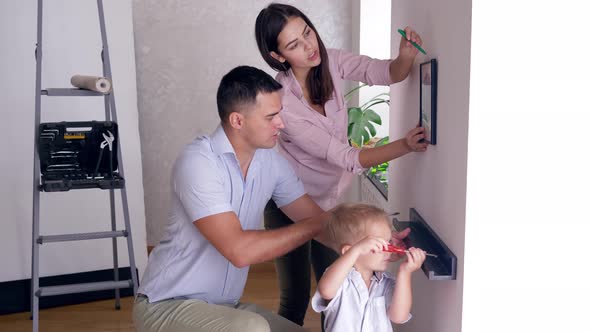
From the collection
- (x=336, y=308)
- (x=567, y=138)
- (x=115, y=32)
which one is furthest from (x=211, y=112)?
(x=567, y=138)

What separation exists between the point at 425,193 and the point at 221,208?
0.59 meters

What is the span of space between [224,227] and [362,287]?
17.8 inches

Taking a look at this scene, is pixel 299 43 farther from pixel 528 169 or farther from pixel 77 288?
pixel 77 288

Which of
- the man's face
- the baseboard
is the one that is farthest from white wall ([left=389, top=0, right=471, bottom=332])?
the baseboard

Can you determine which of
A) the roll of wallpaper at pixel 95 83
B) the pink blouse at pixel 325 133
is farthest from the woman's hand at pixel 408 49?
the roll of wallpaper at pixel 95 83

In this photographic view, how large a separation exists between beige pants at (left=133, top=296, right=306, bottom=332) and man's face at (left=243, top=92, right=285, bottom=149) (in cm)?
51

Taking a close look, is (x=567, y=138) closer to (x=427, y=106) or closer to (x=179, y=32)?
(x=427, y=106)

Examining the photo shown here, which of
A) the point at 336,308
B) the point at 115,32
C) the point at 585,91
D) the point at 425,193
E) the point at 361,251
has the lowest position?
the point at 336,308

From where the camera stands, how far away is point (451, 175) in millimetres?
1712

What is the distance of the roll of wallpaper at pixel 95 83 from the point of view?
3396mm

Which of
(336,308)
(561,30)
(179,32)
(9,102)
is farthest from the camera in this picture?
(179,32)

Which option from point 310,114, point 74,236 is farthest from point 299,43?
point 74,236

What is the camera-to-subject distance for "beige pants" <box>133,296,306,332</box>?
2002 millimetres

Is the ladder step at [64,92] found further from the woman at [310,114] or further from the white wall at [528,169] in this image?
the white wall at [528,169]
